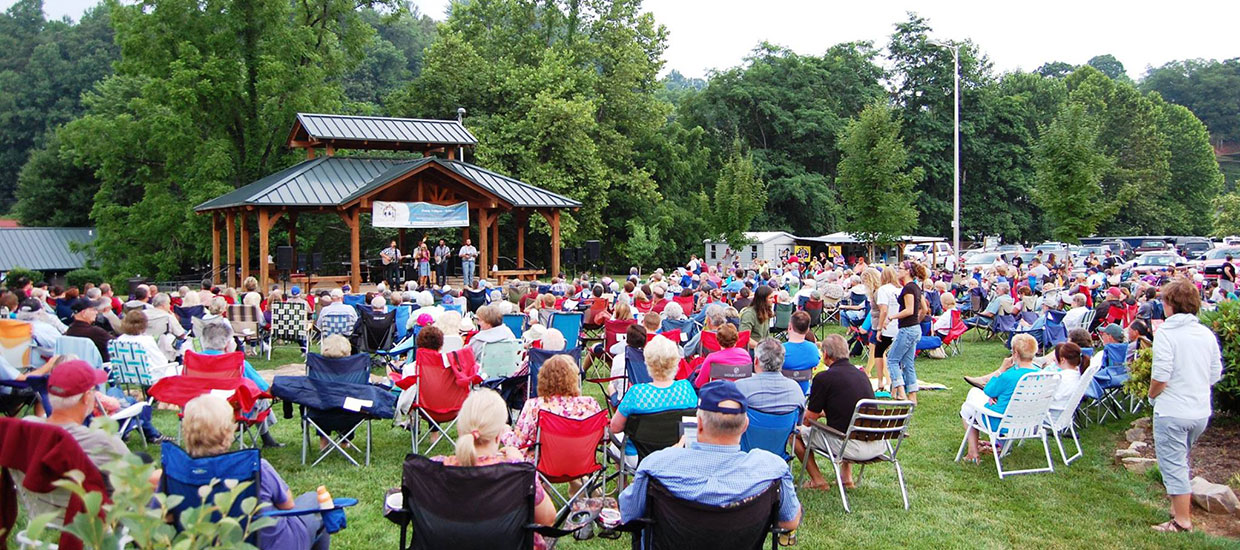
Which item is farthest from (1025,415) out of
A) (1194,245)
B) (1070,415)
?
(1194,245)

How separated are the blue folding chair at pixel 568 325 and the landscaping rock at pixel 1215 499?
659 cm

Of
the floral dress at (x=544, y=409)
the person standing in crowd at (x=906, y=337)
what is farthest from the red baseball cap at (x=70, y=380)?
the person standing in crowd at (x=906, y=337)

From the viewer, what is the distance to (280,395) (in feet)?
20.4

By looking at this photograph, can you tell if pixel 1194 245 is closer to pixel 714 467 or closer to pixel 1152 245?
pixel 1152 245

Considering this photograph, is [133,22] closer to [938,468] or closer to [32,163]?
[32,163]

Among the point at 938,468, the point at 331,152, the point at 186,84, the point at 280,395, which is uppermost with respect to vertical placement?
the point at 186,84

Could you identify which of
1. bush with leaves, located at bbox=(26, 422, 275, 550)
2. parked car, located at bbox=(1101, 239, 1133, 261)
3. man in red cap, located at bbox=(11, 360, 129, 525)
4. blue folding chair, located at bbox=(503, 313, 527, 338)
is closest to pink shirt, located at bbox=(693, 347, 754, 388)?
man in red cap, located at bbox=(11, 360, 129, 525)

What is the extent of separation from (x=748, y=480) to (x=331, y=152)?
2312cm

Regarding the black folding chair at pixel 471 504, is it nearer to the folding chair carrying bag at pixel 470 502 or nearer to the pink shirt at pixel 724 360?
the folding chair carrying bag at pixel 470 502

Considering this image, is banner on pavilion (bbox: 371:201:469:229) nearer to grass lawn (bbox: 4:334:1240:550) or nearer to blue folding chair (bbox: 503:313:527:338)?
blue folding chair (bbox: 503:313:527:338)

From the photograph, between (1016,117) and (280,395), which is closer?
(280,395)

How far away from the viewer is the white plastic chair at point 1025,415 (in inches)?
247

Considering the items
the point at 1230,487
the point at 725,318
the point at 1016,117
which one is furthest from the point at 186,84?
the point at 1016,117

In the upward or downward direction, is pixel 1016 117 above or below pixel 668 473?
above
